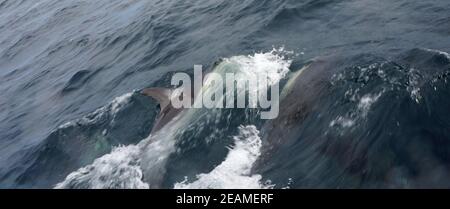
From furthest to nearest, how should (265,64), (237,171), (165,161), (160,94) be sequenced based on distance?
(160,94) < (265,64) < (165,161) < (237,171)

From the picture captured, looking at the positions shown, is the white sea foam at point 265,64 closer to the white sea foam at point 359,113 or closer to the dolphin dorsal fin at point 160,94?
the dolphin dorsal fin at point 160,94

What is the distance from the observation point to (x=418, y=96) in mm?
10219

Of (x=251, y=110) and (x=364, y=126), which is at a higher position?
(x=364, y=126)

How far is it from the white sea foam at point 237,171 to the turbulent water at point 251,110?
0.03 meters

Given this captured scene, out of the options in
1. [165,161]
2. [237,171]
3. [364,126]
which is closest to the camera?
[364,126]

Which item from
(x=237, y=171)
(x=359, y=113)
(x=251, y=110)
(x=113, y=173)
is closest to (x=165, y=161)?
(x=113, y=173)

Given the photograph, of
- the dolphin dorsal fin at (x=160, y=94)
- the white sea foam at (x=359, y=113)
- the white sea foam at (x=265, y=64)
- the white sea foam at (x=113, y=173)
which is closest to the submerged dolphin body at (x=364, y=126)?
the white sea foam at (x=359, y=113)

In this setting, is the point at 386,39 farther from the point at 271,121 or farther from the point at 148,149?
the point at 148,149

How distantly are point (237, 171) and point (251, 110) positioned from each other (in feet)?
7.00

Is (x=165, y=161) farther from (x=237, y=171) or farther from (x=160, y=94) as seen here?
(x=160, y=94)

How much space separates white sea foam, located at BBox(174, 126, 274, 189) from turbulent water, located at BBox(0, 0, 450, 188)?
1.3 inches

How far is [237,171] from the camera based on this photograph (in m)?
10.8

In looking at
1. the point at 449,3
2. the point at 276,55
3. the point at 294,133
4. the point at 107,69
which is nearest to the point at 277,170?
the point at 294,133

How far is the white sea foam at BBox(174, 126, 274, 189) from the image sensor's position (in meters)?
10.4
